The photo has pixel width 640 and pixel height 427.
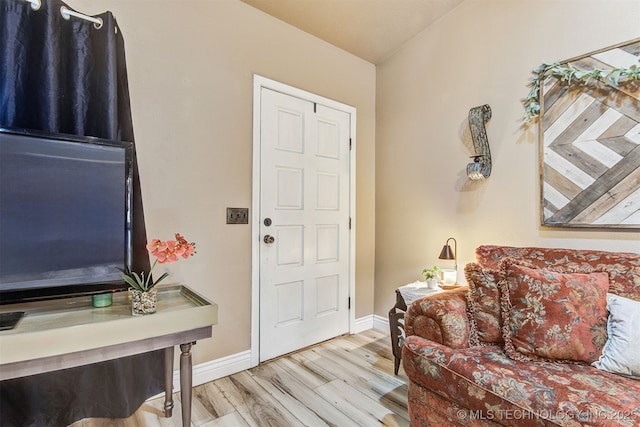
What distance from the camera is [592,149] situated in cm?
184

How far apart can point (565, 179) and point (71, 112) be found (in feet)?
9.26

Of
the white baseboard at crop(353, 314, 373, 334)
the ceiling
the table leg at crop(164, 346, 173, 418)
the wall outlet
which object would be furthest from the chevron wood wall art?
the table leg at crop(164, 346, 173, 418)

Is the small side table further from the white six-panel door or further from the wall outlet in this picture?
the wall outlet

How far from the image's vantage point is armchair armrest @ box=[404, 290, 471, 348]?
154 centimetres

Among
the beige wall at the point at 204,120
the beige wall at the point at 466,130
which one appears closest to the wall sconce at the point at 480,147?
the beige wall at the point at 466,130

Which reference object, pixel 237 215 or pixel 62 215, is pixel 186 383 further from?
pixel 237 215

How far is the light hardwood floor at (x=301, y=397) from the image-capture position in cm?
170

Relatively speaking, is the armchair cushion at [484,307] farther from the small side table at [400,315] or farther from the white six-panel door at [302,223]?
the white six-panel door at [302,223]

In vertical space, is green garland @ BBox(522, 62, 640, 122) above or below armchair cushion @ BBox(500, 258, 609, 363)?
above

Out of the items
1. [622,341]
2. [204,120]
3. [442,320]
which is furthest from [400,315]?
[204,120]

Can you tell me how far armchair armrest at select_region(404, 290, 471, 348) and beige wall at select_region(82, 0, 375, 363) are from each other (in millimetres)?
1200

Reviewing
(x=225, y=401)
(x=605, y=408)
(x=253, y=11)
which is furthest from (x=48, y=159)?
(x=605, y=408)

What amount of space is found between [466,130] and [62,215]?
2.59 metres

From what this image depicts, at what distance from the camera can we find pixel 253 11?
2324mm
